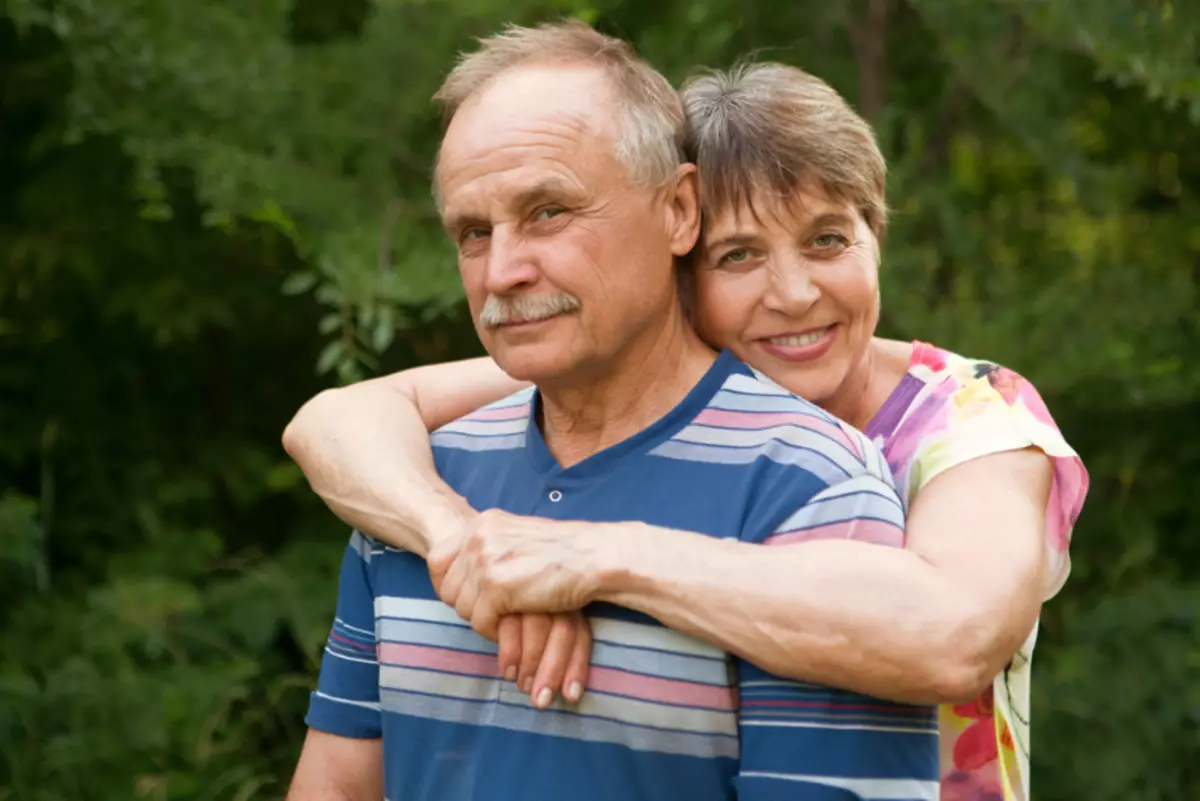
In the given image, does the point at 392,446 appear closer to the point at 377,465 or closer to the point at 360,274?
the point at 377,465

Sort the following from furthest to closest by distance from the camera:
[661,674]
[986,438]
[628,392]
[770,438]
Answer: [986,438] → [628,392] → [770,438] → [661,674]

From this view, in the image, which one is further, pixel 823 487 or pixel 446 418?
pixel 446 418

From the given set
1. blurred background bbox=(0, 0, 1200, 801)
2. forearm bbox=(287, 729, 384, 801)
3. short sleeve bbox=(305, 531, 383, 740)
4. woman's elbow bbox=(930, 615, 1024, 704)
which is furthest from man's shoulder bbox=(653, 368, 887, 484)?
blurred background bbox=(0, 0, 1200, 801)

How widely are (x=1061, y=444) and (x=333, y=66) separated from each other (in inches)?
106

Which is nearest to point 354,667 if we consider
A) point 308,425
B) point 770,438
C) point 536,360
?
point 308,425

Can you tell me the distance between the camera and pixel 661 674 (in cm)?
172

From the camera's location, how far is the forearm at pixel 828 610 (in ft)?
5.26

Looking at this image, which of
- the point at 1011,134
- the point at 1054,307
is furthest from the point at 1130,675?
the point at 1011,134

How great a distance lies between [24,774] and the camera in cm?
381

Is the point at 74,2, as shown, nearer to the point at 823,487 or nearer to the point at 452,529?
the point at 452,529

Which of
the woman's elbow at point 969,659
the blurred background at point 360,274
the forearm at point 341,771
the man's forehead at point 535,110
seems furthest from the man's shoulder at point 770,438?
the blurred background at point 360,274

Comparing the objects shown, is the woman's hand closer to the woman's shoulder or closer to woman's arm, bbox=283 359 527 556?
woman's arm, bbox=283 359 527 556

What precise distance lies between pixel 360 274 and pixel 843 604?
237cm

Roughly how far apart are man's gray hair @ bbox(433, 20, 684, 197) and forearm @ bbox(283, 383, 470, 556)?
1.54ft
